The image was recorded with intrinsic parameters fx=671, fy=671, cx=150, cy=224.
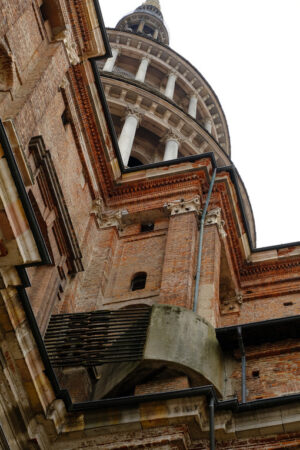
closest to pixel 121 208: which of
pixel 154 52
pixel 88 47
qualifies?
pixel 88 47

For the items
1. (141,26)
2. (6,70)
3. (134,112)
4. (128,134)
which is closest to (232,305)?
(6,70)

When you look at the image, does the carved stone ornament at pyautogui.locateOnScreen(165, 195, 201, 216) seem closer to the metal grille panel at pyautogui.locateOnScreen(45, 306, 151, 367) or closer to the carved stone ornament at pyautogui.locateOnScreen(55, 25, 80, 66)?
the carved stone ornament at pyautogui.locateOnScreen(55, 25, 80, 66)

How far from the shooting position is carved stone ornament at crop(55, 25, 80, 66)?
16958 millimetres

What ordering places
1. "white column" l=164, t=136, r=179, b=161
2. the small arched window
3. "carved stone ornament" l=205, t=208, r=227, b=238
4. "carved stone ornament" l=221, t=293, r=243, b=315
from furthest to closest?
1. "white column" l=164, t=136, r=179, b=161
2. "carved stone ornament" l=221, t=293, r=243, b=315
3. "carved stone ornament" l=205, t=208, r=227, b=238
4. the small arched window

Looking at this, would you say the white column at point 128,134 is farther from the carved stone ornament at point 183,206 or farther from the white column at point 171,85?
the carved stone ornament at point 183,206

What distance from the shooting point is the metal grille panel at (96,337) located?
12.4 meters

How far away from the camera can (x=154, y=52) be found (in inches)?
1558

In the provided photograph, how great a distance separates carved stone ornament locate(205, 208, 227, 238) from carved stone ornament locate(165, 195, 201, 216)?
0.33 m

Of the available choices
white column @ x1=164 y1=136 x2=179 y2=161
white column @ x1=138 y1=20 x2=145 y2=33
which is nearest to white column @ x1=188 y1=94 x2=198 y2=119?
white column @ x1=164 y1=136 x2=179 y2=161

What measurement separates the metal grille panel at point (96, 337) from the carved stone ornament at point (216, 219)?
521 cm

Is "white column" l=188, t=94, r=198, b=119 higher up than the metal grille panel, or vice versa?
"white column" l=188, t=94, r=198, b=119

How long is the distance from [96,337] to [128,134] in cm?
1687

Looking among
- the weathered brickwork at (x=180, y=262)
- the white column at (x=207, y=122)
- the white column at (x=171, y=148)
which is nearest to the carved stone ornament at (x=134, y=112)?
the white column at (x=171, y=148)

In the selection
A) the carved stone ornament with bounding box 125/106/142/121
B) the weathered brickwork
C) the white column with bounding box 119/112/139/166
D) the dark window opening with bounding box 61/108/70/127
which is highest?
the carved stone ornament with bounding box 125/106/142/121
